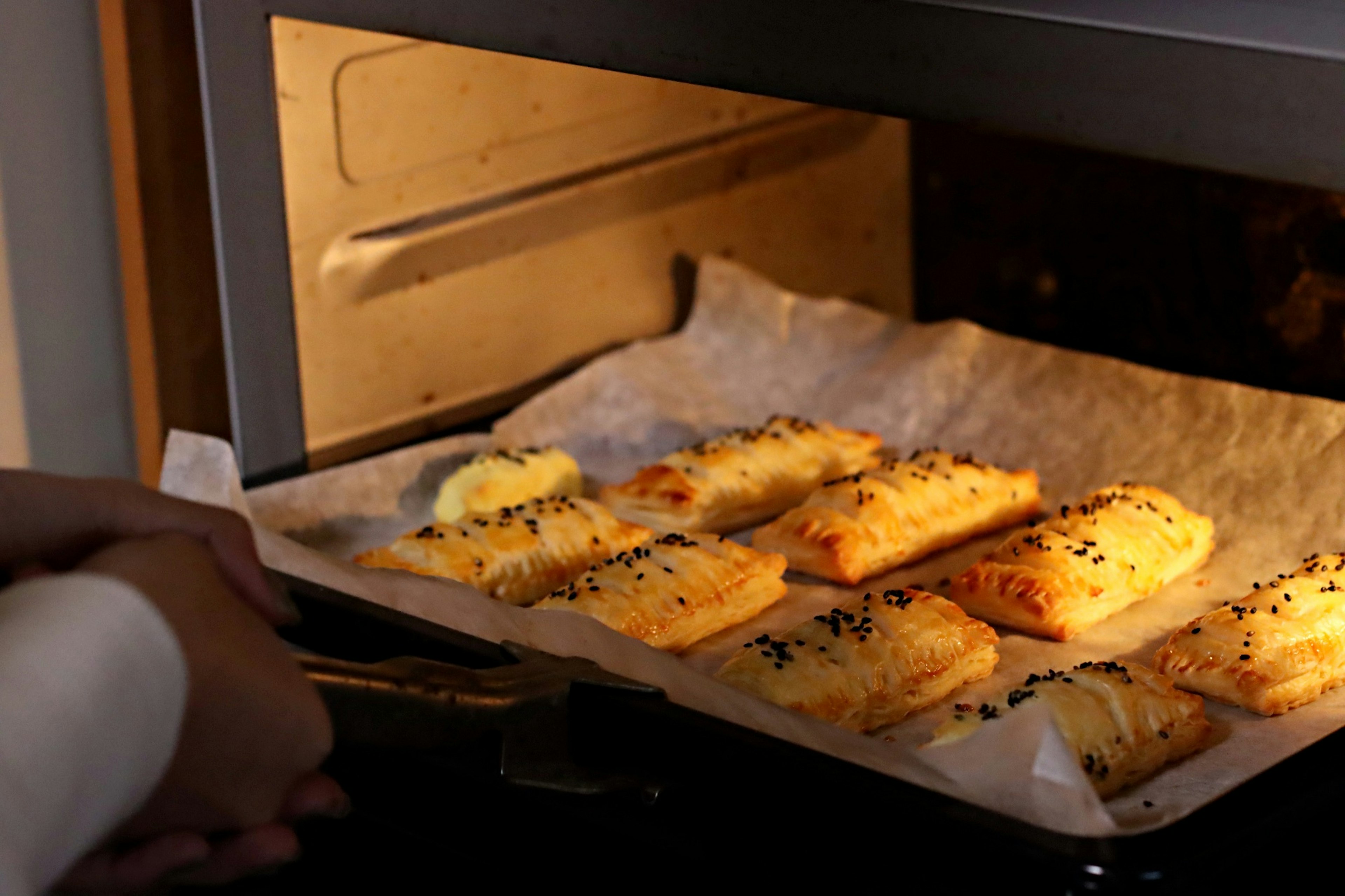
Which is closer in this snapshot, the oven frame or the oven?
the oven frame

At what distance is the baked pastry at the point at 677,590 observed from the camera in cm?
200

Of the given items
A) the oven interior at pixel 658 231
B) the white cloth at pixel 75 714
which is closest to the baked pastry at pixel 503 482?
the oven interior at pixel 658 231

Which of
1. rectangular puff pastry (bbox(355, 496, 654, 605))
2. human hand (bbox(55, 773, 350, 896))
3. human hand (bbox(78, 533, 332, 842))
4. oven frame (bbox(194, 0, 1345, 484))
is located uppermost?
oven frame (bbox(194, 0, 1345, 484))

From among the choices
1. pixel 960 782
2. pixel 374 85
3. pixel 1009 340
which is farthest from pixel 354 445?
pixel 960 782

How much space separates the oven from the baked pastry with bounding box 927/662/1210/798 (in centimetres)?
40

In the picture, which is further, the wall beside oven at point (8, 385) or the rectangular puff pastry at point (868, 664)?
the wall beside oven at point (8, 385)

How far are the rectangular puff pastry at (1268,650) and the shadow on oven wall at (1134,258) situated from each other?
29.3 inches

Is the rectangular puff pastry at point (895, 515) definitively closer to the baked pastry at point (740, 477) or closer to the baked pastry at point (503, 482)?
the baked pastry at point (740, 477)

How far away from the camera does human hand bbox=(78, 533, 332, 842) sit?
0.89 m

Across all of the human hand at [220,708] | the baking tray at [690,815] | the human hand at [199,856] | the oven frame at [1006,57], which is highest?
the oven frame at [1006,57]

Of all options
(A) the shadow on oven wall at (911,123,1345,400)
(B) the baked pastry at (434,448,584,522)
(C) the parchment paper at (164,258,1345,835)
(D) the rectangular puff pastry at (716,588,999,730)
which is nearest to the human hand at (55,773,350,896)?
(C) the parchment paper at (164,258,1345,835)

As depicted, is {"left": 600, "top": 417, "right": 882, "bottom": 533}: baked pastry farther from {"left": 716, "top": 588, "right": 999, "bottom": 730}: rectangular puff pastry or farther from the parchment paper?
{"left": 716, "top": 588, "right": 999, "bottom": 730}: rectangular puff pastry

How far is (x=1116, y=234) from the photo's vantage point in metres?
2.83

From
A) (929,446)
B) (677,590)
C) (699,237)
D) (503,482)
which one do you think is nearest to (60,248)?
(503,482)
